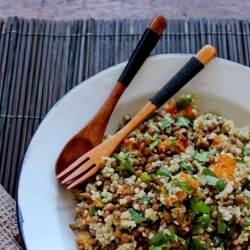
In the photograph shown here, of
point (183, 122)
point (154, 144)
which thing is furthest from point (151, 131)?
point (183, 122)

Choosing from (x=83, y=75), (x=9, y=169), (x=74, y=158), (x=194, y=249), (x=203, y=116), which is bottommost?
(x=194, y=249)

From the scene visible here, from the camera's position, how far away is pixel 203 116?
261 cm

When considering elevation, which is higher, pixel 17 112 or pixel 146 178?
pixel 17 112

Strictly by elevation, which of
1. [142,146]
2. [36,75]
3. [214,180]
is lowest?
[214,180]

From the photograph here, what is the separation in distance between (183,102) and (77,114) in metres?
0.65

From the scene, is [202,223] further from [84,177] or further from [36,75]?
Answer: [36,75]

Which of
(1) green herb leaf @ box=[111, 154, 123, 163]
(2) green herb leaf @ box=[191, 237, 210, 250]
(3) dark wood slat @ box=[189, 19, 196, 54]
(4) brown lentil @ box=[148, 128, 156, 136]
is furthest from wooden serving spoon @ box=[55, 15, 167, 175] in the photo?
(2) green herb leaf @ box=[191, 237, 210, 250]

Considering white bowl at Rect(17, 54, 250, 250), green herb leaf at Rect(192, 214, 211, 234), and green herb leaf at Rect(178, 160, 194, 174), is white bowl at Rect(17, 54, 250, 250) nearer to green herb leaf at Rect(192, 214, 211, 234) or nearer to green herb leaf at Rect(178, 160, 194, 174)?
green herb leaf at Rect(178, 160, 194, 174)

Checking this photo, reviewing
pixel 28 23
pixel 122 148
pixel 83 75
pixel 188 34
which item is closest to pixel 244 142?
pixel 122 148

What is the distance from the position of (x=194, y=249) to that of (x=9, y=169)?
1342 millimetres

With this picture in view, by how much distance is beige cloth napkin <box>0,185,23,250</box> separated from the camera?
8.19ft

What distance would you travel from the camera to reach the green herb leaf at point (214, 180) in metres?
2.20

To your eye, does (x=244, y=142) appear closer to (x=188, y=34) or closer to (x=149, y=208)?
(x=149, y=208)

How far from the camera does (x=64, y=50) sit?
10.1ft
